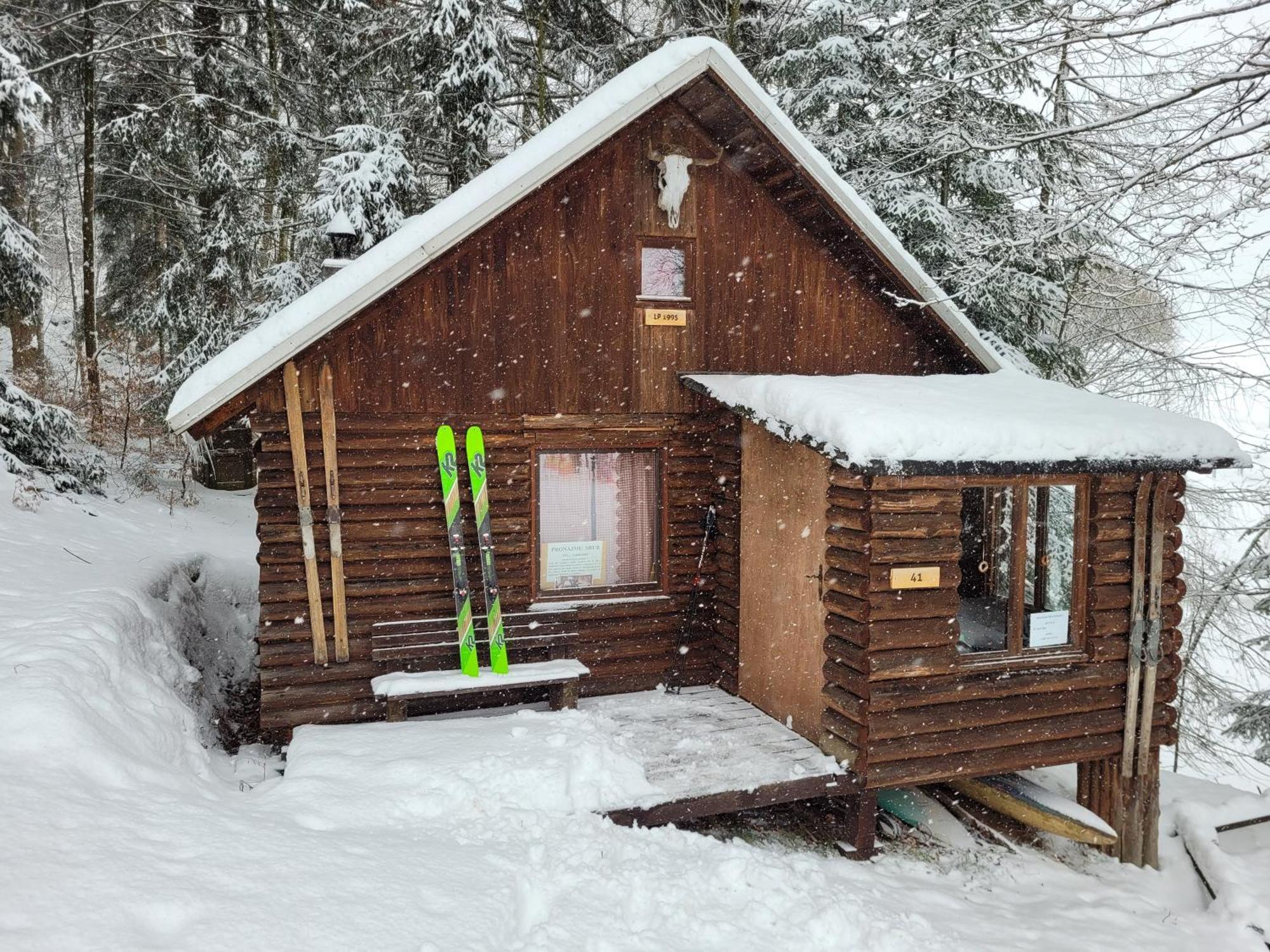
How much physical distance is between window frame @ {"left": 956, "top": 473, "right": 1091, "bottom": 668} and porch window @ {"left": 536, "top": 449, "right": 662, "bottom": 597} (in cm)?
315

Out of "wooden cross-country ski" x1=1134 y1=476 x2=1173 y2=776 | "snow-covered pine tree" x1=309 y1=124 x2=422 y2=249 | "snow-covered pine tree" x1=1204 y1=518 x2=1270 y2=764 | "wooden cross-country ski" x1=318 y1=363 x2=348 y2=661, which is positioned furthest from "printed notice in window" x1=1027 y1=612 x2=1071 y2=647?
"snow-covered pine tree" x1=309 y1=124 x2=422 y2=249

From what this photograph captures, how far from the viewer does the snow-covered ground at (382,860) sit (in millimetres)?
4078

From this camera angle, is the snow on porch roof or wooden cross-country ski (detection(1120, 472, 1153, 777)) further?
wooden cross-country ski (detection(1120, 472, 1153, 777))

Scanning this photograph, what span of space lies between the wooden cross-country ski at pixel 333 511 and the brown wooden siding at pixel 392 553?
9 centimetres

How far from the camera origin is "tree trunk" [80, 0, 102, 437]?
1515 cm

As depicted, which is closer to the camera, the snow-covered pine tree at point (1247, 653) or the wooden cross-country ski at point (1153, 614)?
the wooden cross-country ski at point (1153, 614)

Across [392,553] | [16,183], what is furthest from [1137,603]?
[16,183]

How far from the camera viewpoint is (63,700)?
528cm

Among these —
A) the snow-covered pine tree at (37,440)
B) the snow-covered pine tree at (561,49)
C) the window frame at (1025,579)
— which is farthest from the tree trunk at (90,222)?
the window frame at (1025,579)

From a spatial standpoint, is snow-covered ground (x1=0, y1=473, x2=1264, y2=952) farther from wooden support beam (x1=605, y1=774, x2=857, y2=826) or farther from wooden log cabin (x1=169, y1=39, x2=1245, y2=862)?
wooden log cabin (x1=169, y1=39, x2=1245, y2=862)

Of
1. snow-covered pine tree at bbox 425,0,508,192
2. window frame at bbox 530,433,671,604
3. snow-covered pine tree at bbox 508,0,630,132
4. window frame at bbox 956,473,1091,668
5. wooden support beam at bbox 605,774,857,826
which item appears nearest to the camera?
wooden support beam at bbox 605,774,857,826

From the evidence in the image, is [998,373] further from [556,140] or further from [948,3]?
[948,3]

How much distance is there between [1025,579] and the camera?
7168 mm

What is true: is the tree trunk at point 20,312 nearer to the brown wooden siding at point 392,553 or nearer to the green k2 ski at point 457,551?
the brown wooden siding at point 392,553
